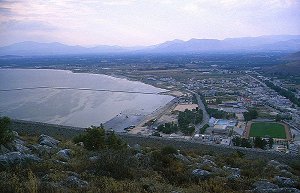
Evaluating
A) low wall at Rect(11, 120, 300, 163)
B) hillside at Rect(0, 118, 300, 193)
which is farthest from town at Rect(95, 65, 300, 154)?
hillside at Rect(0, 118, 300, 193)

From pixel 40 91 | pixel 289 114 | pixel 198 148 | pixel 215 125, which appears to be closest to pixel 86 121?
pixel 215 125

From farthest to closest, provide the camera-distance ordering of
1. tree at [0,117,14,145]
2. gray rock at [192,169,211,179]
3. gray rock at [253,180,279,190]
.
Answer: tree at [0,117,14,145]
gray rock at [192,169,211,179]
gray rock at [253,180,279,190]

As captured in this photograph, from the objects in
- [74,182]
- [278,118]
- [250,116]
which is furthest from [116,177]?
[278,118]

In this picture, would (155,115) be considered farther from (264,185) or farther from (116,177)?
(116,177)

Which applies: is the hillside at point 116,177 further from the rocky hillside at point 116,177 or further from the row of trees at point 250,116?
the row of trees at point 250,116

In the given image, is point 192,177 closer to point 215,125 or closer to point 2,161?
point 2,161

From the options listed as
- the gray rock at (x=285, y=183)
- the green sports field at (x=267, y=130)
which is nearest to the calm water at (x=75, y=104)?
the green sports field at (x=267, y=130)

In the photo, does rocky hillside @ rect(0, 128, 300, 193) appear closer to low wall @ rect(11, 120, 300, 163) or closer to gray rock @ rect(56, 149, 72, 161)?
gray rock @ rect(56, 149, 72, 161)
